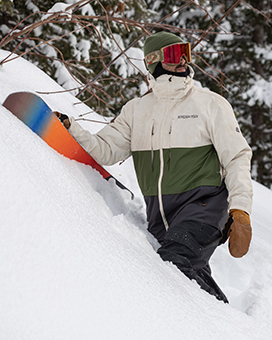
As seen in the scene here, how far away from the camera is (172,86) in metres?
1.99

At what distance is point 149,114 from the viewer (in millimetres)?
2111

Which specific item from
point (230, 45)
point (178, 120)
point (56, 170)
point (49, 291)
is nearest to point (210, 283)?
point (178, 120)

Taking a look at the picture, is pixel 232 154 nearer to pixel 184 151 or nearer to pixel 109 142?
pixel 184 151

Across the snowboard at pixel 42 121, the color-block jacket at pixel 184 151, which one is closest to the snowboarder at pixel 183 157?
the color-block jacket at pixel 184 151

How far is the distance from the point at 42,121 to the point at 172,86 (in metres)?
0.77

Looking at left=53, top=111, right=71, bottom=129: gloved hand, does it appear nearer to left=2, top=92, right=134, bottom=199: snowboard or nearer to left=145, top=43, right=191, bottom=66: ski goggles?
left=2, top=92, right=134, bottom=199: snowboard

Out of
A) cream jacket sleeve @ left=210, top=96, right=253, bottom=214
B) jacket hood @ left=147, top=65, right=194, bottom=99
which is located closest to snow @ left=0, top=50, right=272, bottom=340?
cream jacket sleeve @ left=210, top=96, right=253, bottom=214

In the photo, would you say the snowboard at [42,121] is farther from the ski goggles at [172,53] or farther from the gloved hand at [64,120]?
the ski goggles at [172,53]

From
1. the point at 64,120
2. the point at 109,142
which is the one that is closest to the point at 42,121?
the point at 64,120

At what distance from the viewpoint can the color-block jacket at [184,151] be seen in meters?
1.87

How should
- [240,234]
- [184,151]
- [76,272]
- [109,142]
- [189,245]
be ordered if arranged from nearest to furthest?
1. [76,272]
2. [240,234]
3. [189,245]
4. [184,151]
5. [109,142]

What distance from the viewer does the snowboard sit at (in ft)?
5.74

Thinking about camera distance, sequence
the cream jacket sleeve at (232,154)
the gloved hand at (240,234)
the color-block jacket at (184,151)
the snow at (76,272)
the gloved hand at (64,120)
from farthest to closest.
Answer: the gloved hand at (64,120) → the color-block jacket at (184,151) → the cream jacket sleeve at (232,154) → the gloved hand at (240,234) → the snow at (76,272)

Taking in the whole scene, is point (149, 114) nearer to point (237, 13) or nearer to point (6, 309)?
point (6, 309)
